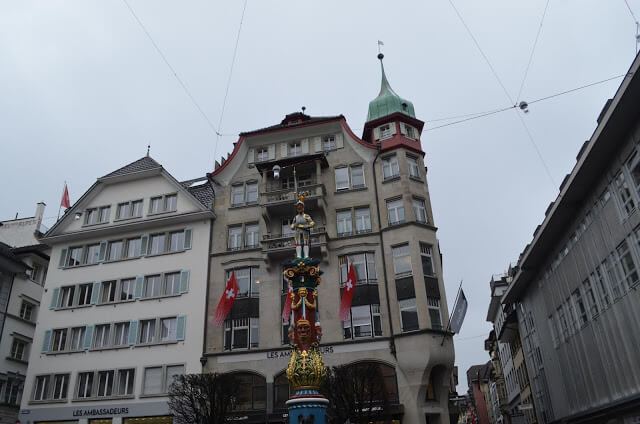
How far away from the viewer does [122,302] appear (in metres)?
34.9

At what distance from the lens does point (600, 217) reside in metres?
22.6

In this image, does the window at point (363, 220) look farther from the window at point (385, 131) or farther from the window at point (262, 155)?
the window at point (262, 155)

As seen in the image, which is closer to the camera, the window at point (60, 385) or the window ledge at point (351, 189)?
the window at point (60, 385)

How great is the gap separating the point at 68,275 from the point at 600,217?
3383 centimetres

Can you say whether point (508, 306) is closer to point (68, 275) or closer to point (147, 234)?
point (147, 234)

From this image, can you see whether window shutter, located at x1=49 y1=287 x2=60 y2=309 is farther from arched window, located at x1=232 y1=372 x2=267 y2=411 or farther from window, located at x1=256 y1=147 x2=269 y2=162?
window, located at x1=256 y1=147 x2=269 y2=162

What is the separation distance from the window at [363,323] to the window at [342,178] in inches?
338

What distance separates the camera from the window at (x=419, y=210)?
109 feet

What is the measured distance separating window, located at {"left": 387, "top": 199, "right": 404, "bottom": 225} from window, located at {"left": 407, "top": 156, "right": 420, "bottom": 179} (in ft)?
7.74

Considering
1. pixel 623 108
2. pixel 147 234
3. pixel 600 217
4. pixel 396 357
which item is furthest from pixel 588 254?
pixel 147 234

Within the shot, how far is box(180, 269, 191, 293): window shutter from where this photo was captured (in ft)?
112

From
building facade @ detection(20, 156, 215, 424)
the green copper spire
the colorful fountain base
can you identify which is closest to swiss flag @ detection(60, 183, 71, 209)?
building facade @ detection(20, 156, 215, 424)

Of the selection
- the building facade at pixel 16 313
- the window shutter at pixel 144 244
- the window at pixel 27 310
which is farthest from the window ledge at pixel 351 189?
the window at pixel 27 310

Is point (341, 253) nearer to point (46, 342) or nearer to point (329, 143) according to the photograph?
point (329, 143)
